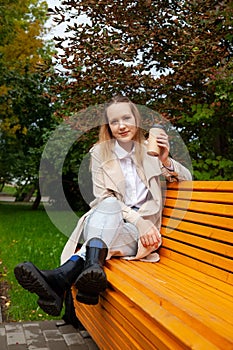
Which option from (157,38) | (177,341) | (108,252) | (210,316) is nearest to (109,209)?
(108,252)

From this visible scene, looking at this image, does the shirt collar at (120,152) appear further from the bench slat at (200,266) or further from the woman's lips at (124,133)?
the bench slat at (200,266)

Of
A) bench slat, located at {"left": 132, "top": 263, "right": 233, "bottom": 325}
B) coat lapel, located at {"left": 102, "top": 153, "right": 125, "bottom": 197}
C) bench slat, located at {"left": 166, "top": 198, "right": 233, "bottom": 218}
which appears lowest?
bench slat, located at {"left": 132, "top": 263, "right": 233, "bottom": 325}

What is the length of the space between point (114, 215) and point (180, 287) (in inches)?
33.5

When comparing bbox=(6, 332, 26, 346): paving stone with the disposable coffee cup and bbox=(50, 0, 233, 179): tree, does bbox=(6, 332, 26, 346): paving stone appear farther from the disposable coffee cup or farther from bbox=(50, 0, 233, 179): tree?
bbox=(50, 0, 233, 179): tree

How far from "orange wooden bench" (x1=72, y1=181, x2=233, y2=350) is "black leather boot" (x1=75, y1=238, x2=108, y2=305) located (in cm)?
5

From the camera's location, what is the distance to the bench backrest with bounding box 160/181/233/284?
272 cm

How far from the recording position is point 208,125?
6773 mm

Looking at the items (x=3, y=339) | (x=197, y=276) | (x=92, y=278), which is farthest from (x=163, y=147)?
(x=3, y=339)

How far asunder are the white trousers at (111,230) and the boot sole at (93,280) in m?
0.39

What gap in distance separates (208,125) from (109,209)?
3782 mm

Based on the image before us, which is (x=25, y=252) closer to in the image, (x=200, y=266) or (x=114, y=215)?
(x=114, y=215)

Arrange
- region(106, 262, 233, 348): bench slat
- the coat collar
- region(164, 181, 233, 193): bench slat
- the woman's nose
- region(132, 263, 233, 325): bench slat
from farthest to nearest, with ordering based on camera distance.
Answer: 1. the woman's nose
2. the coat collar
3. region(164, 181, 233, 193): bench slat
4. region(132, 263, 233, 325): bench slat
5. region(106, 262, 233, 348): bench slat

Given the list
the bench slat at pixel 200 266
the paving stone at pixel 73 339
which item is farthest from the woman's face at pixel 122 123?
the paving stone at pixel 73 339

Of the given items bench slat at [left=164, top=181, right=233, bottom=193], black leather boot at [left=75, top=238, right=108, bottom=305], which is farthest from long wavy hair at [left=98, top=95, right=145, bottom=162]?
black leather boot at [left=75, top=238, right=108, bottom=305]
